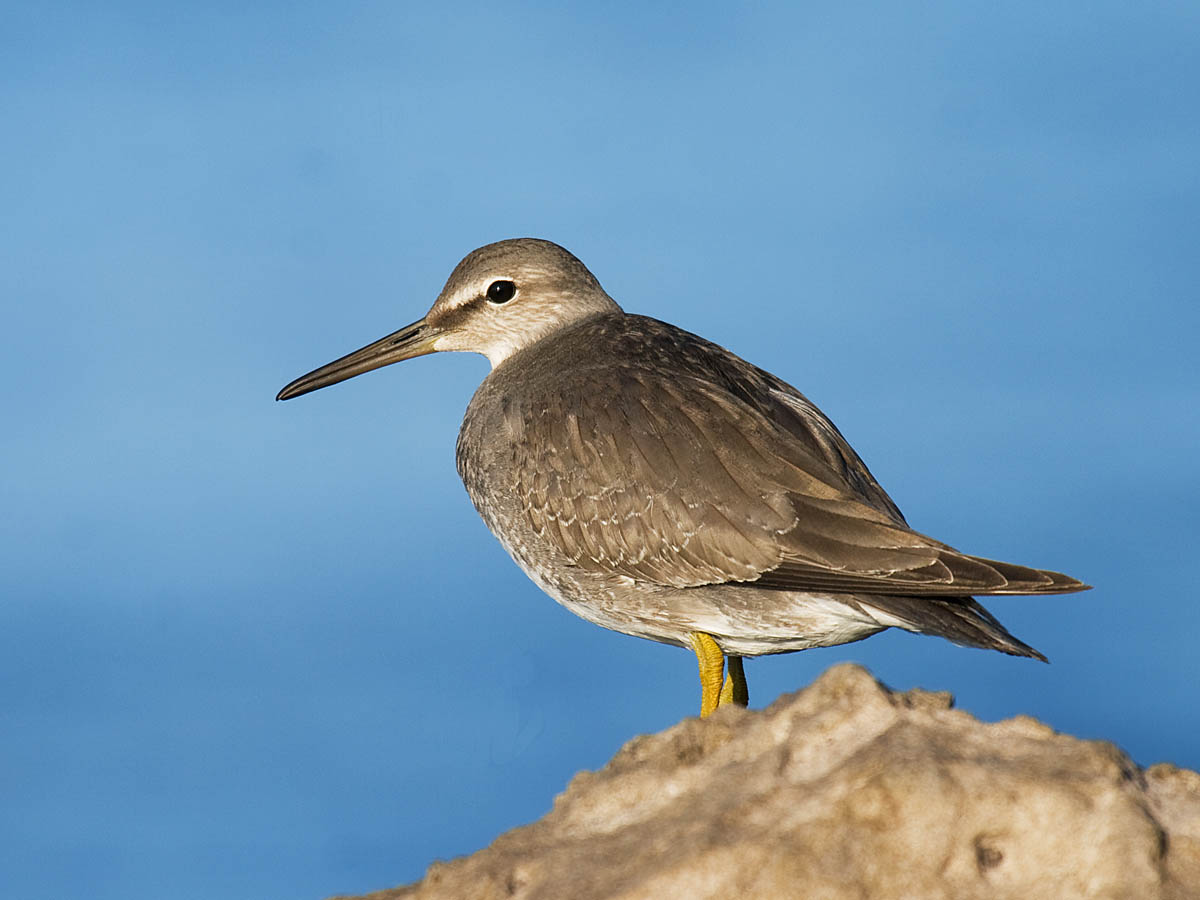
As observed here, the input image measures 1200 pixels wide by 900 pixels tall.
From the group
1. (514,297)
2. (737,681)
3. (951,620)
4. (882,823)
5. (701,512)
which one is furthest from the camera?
(514,297)

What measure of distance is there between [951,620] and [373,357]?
16.7ft

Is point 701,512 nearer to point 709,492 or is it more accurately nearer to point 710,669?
point 709,492

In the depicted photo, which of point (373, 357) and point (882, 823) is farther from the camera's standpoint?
point (373, 357)

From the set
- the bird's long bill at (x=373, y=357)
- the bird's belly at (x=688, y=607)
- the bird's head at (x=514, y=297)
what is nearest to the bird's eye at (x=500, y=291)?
the bird's head at (x=514, y=297)

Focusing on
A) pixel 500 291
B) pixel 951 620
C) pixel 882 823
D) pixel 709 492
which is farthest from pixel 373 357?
pixel 882 823

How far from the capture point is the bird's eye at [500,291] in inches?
378

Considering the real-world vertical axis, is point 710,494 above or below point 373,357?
below

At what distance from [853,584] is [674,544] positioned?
1038 mm

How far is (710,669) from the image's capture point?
7789 mm

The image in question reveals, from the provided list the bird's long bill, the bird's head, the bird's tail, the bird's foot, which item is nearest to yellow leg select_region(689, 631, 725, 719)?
the bird's foot

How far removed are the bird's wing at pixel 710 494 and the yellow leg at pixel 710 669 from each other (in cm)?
44

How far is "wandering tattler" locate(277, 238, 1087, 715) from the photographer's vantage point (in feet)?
23.0

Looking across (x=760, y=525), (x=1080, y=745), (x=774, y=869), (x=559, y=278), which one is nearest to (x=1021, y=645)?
(x=760, y=525)

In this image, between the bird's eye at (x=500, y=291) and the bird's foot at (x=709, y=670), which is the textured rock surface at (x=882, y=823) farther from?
the bird's eye at (x=500, y=291)
